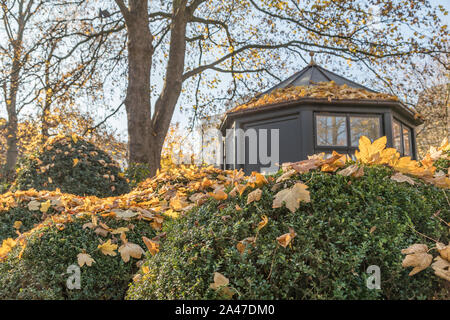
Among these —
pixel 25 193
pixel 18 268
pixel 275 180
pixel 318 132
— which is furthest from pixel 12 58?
pixel 275 180

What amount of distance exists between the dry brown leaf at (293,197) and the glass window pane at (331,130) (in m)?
6.85

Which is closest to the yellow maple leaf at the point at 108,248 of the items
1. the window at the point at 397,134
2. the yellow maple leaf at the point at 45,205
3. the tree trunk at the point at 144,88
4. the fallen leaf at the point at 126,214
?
the fallen leaf at the point at 126,214

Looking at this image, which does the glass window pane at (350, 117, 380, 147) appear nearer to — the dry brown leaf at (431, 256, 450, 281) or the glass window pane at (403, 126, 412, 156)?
the glass window pane at (403, 126, 412, 156)

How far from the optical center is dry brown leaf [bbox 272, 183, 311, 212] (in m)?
1.55

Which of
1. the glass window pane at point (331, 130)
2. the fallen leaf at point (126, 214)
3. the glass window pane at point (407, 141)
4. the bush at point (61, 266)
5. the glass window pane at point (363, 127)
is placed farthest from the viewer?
the glass window pane at point (407, 141)

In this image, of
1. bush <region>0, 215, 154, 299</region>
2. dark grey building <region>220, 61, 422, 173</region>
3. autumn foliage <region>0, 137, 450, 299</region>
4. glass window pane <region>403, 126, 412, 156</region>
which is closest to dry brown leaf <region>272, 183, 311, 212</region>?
autumn foliage <region>0, 137, 450, 299</region>

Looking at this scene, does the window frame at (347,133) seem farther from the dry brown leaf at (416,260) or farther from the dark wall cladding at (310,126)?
the dry brown leaf at (416,260)

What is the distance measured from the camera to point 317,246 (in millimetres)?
1441

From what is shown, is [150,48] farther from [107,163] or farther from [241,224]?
[241,224]

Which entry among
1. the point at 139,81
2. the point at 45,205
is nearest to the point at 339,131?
the point at 139,81

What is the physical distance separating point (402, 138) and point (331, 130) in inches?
98.7

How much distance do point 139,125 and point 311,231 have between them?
743 cm

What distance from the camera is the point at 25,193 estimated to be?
4023mm

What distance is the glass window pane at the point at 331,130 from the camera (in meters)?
8.19
